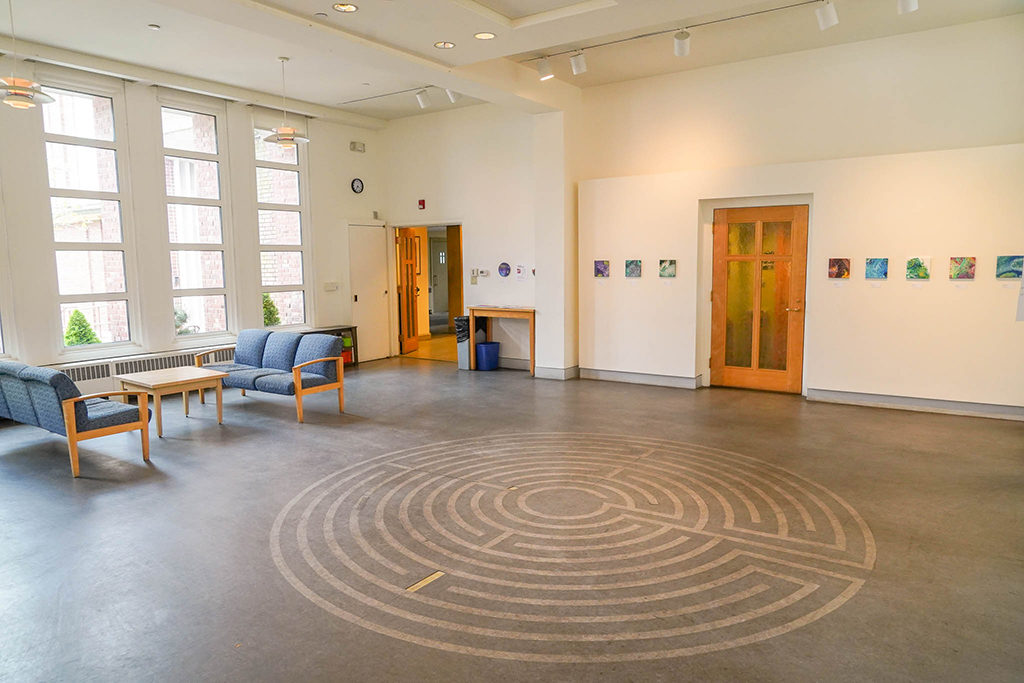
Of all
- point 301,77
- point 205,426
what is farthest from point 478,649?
point 301,77

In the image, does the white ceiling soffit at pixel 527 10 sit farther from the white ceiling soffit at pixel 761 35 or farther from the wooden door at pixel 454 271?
the wooden door at pixel 454 271

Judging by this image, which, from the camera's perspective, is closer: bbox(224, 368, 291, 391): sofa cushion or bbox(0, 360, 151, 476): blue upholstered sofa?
bbox(0, 360, 151, 476): blue upholstered sofa

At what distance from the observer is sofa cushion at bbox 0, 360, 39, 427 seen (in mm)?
5514

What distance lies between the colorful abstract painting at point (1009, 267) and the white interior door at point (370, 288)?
862cm

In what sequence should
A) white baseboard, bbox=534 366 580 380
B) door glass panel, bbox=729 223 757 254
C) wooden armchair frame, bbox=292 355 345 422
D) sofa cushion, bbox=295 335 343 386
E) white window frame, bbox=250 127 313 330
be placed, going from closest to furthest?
1. wooden armchair frame, bbox=292 355 345 422
2. sofa cushion, bbox=295 335 343 386
3. door glass panel, bbox=729 223 757 254
4. white baseboard, bbox=534 366 580 380
5. white window frame, bbox=250 127 313 330

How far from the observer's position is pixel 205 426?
668 centimetres

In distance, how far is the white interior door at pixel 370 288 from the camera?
10812 millimetres

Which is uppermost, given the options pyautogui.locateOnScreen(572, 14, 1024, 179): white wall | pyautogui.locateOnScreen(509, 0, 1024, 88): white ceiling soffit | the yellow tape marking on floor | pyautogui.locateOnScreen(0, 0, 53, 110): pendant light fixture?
pyautogui.locateOnScreen(509, 0, 1024, 88): white ceiling soffit

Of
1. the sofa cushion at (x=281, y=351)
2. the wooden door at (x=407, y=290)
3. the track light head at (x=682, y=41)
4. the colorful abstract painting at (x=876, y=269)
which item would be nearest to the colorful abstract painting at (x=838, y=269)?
the colorful abstract painting at (x=876, y=269)

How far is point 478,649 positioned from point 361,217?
9163 mm

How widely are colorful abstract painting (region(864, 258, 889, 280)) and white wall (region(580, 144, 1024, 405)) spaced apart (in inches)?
2.2

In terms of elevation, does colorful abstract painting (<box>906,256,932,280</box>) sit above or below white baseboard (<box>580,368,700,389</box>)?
above

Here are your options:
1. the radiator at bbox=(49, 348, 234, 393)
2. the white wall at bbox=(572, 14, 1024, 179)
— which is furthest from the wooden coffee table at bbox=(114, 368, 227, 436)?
the white wall at bbox=(572, 14, 1024, 179)

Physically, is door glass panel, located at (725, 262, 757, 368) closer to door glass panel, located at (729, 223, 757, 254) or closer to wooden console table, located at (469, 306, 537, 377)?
door glass panel, located at (729, 223, 757, 254)
